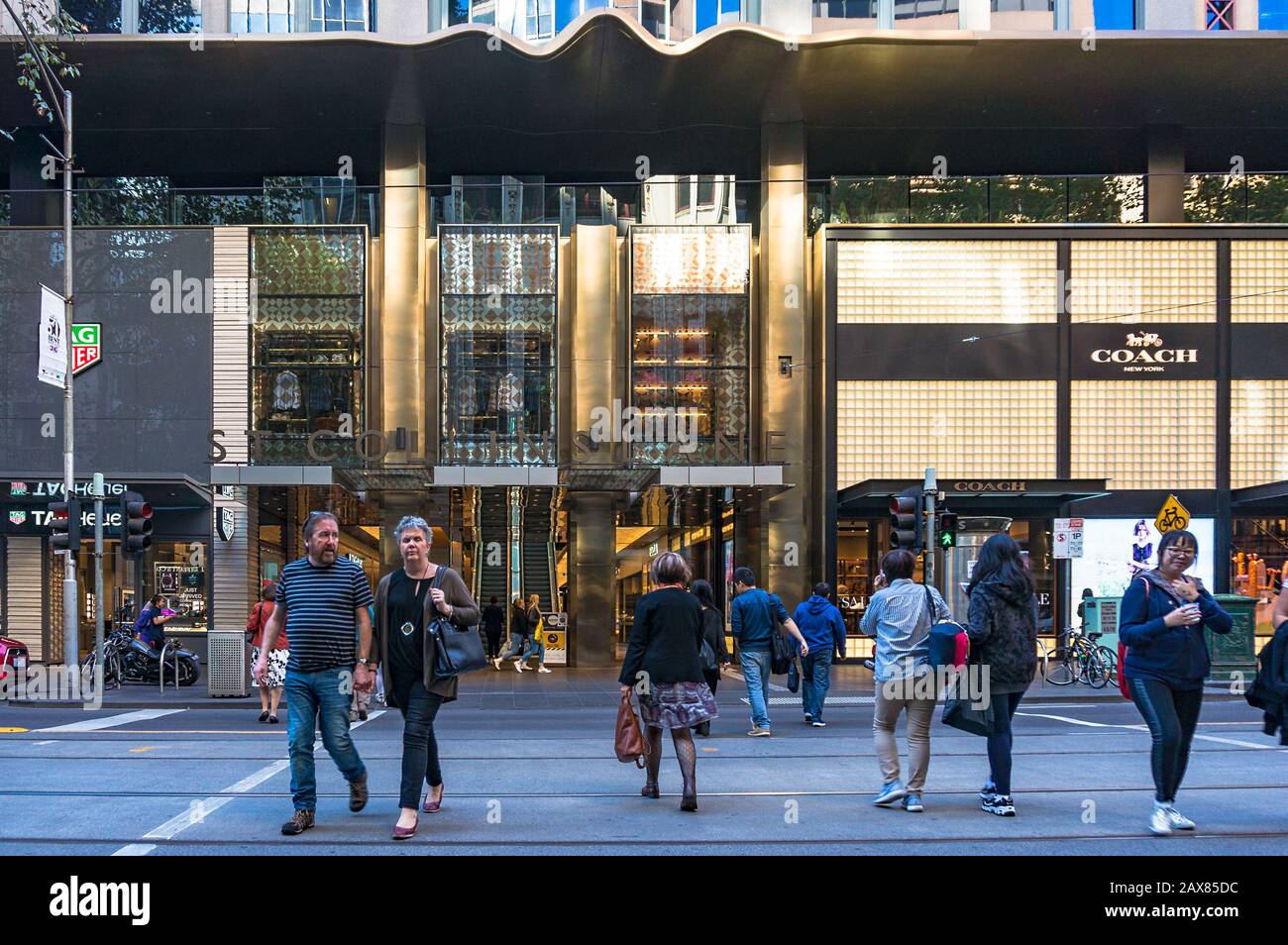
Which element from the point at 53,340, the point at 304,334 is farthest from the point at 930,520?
the point at 304,334

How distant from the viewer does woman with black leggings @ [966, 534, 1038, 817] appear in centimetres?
715

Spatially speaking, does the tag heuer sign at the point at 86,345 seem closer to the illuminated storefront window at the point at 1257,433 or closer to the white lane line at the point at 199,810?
the white lane line at the point at 199,810

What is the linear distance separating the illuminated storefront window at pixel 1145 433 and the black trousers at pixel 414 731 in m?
21.4

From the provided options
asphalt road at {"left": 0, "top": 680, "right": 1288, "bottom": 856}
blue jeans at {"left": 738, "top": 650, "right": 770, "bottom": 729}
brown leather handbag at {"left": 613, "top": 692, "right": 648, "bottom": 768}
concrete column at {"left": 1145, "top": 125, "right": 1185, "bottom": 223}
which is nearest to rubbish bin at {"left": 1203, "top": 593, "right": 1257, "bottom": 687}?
asphalt road at {"left": 0, "top": 680, "right": 1288, "bottom": 856}

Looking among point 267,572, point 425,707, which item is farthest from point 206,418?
point 425,707

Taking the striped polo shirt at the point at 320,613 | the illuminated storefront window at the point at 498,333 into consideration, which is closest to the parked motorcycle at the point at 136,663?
the illuminated storefront window at the point at 498,333

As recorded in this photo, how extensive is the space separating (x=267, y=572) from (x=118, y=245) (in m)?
8.03

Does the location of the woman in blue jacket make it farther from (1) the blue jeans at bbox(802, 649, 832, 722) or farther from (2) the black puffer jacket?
(1) the blue jeans at bbox(802, 649, 832, 722)

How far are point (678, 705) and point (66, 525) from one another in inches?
495

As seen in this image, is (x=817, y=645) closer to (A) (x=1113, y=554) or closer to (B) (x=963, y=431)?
(B) (x=963, y=431)

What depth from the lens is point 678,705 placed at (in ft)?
25.3

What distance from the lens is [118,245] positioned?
25.1 meters

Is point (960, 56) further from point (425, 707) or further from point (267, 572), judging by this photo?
point (425, 707)
